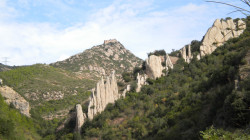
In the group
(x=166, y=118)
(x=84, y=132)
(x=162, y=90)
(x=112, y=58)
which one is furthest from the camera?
(x=112, y=58)

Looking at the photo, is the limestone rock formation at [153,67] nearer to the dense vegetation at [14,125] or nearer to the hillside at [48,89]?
the dense vegetation at [14,125]

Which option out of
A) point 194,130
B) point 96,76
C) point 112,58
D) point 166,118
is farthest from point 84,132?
point 112,58

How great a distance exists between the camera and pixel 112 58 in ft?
394

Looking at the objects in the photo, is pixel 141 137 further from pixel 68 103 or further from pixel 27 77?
pixel 27 77

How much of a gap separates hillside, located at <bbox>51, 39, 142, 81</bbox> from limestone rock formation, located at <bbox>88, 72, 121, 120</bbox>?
57.5 meters

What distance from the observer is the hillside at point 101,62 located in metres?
106

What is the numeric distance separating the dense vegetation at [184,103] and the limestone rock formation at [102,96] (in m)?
1.38

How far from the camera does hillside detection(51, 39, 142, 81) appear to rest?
106 meters

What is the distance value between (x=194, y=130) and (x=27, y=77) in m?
66.3

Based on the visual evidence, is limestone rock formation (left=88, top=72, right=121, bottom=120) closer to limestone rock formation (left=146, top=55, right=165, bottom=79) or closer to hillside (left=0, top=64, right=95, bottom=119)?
limestone rock formation (left=146, top=55, right=165, bottom=79)

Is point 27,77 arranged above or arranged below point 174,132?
above

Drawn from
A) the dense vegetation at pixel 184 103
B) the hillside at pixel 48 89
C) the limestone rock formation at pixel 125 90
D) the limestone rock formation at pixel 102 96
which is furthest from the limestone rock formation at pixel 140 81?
the hillside at pixel 48 89

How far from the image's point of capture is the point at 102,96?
40.3m

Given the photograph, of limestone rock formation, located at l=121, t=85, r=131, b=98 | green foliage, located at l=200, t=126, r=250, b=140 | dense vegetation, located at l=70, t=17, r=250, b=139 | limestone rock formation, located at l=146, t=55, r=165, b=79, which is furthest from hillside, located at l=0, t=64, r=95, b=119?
green foliage, located at l=200, t=126, r=250, b=140
